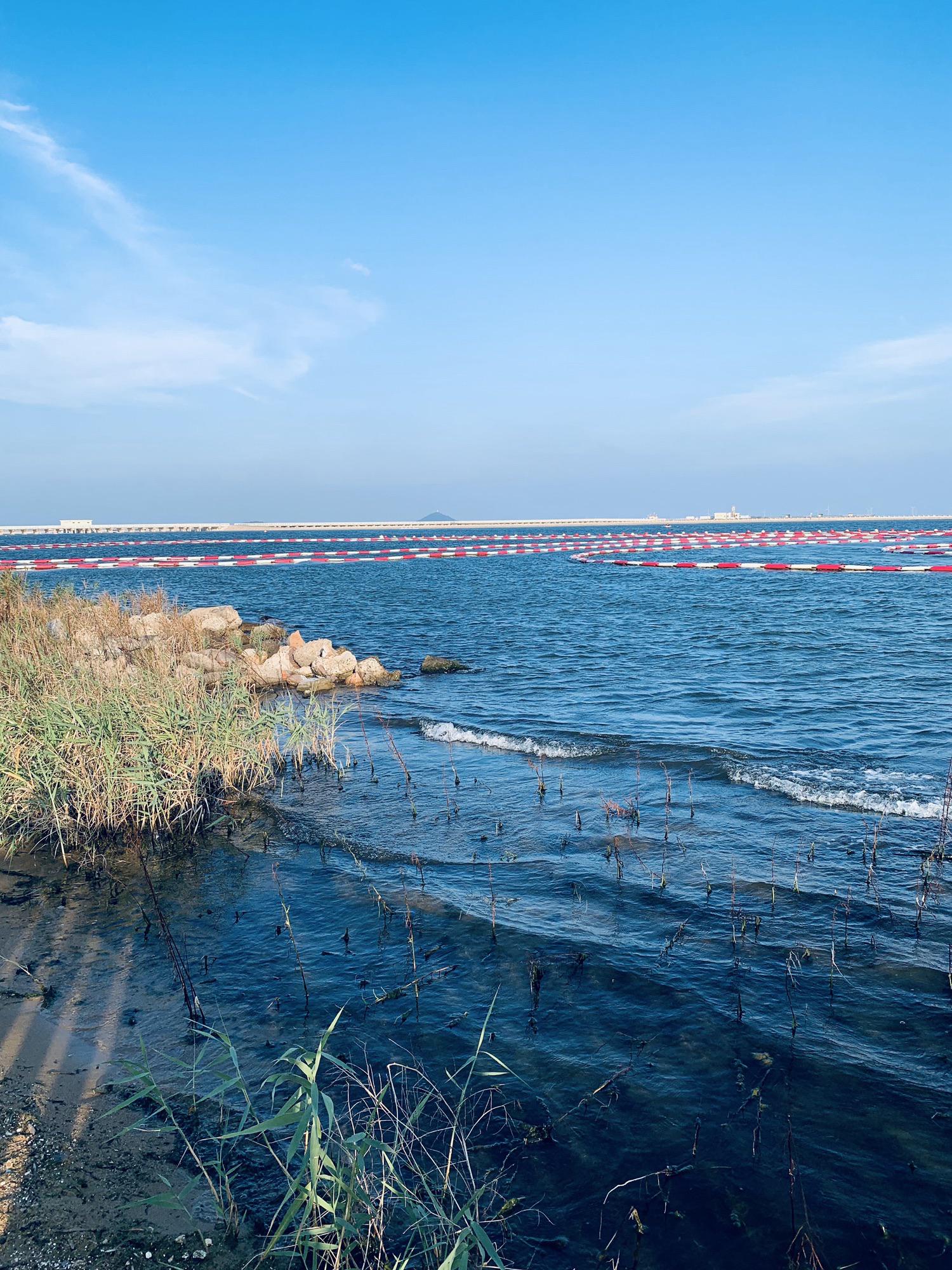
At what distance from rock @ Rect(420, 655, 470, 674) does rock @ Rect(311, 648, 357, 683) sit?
71.5 inches

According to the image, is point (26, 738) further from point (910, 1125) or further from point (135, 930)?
point (910, 1125)

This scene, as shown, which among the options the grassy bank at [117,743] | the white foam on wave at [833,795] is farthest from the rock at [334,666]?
the white foam on wave at [833,795]

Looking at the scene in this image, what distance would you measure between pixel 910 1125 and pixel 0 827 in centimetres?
841

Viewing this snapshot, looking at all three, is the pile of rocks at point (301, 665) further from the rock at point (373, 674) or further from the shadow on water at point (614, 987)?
the shadow on water at point (614, 987)

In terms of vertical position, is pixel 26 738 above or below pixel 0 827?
above

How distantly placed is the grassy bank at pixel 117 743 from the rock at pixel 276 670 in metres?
4.76

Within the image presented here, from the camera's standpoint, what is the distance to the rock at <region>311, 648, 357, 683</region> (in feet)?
55.8

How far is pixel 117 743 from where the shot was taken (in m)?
8.58

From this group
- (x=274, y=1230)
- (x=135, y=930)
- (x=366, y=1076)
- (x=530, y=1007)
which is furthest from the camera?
(x=135, y=930)

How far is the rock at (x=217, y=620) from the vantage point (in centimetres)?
2039

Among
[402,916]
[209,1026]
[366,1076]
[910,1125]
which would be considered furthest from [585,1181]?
[402,916]

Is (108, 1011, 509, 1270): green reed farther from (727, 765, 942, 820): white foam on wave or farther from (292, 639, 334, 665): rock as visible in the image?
(292, 639, 334, 665): rock

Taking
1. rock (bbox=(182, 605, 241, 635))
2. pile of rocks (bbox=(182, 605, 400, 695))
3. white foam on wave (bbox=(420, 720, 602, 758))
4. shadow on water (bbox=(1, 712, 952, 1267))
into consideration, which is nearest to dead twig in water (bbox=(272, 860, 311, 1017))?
shadow on water (bbox=(1, 712, 952, 1267))

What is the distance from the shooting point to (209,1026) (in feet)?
17.1
